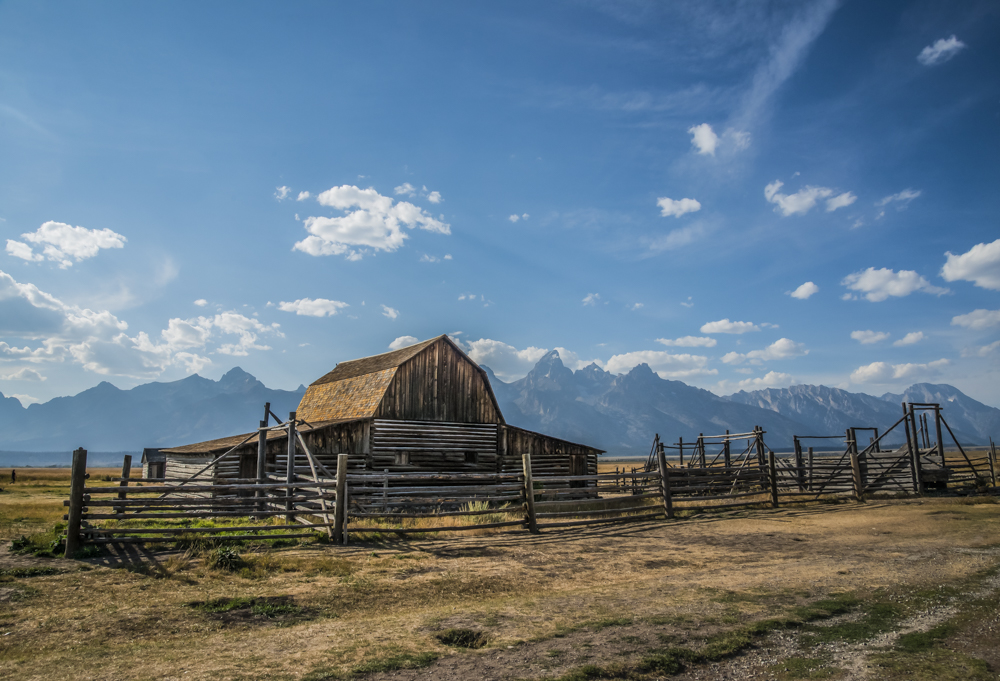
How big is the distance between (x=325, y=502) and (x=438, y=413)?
11961 mm

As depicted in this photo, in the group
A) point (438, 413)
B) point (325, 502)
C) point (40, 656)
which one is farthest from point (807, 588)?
point (438, 413)

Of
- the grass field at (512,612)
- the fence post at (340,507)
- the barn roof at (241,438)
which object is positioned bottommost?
the grass field at (512,612)

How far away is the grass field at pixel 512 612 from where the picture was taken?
502 centimetres

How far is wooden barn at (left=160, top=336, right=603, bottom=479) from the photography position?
23.2m

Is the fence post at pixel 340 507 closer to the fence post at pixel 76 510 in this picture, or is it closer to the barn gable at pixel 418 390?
the fence post at pixel 76 510

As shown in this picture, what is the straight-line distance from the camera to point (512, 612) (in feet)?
22.4

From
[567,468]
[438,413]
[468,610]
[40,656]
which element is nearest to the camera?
[40,656]

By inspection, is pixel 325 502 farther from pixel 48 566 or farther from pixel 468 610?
pixel 468 610

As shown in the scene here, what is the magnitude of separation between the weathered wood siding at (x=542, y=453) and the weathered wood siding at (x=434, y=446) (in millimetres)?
819

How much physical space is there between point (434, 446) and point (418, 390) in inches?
106

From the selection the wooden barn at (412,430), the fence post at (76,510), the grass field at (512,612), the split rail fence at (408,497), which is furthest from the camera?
the wooden barn at (412,430)

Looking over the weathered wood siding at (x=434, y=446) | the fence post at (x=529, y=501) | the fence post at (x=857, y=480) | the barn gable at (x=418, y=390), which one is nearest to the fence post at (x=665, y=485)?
the fence post at (x=529, y=501)

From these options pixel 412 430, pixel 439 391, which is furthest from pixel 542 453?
pixel 412 430

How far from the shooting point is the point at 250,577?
8617 mm
